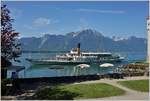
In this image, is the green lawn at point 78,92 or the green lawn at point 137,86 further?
the green lawn at point 137,86

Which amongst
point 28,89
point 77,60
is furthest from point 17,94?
point 77,60

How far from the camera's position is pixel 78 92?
2995 centimetres

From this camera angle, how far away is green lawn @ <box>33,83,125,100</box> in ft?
90.9

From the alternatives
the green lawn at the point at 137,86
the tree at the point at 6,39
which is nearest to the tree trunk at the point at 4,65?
the tree at the point at 6,39

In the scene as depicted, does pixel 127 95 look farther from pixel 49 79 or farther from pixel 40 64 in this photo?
pixel 40 64

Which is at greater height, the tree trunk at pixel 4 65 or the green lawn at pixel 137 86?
the tree trunk at pixel 4 65

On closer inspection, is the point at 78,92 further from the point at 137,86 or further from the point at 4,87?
the point at 137,86

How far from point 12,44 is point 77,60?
108530 millimetres

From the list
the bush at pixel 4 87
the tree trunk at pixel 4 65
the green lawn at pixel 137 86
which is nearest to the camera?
the bush at pixel 4 87

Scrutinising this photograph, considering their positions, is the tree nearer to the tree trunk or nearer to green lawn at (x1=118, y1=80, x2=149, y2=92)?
the tree trunk

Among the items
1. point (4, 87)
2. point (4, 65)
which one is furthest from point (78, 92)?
point (4, 65)

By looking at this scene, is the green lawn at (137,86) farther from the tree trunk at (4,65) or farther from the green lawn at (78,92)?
the tree trunk at (4,65)

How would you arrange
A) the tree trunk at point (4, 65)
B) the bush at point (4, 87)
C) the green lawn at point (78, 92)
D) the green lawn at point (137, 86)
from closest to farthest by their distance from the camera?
the green lawn at point (78, 92), the bush at point (4, 87), the tree trunk at point (4, 65), the green lawn at point (137, 86)

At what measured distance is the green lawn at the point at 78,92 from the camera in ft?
90.9
